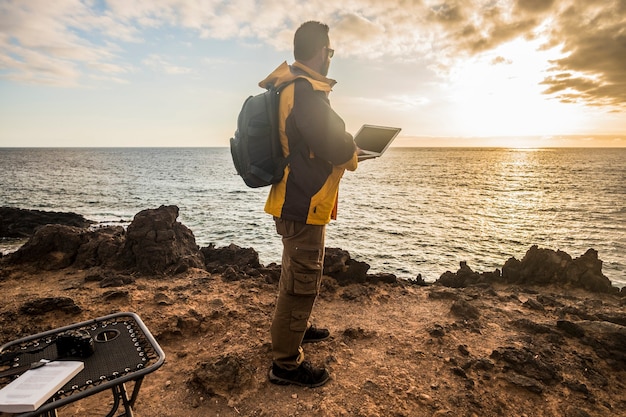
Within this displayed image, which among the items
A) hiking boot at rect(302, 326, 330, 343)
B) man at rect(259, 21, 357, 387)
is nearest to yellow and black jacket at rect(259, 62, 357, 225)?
man at rect(259, 21, 357, 387)

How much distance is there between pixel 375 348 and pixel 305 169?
8.33ft

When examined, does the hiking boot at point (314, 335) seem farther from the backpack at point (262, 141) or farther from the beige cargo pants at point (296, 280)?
the backpack at point (262, 141)

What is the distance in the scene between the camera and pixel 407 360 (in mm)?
4098

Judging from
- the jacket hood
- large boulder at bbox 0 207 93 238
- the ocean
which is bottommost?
the ocean

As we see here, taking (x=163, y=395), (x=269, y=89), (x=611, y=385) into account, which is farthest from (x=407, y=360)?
(x=269, y=89)

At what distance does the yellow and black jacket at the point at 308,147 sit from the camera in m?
2.89

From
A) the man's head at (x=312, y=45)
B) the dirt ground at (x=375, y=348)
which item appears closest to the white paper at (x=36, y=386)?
the dirt ground at (x=375, y=348)

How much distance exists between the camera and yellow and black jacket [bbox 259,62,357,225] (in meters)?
2.89

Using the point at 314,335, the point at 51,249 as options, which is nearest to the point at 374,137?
the point at 314,335

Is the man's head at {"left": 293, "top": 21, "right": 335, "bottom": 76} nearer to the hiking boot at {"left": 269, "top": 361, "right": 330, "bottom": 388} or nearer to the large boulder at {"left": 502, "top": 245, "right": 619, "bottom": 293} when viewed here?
the hiking boot at {"left": 269, "top": 361, "right": 330, "bottom": 388}

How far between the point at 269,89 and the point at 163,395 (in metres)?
3.04

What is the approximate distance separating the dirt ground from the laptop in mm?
2324

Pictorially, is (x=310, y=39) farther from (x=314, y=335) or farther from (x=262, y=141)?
(x=314, y=335)

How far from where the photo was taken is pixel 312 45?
3.05 m
